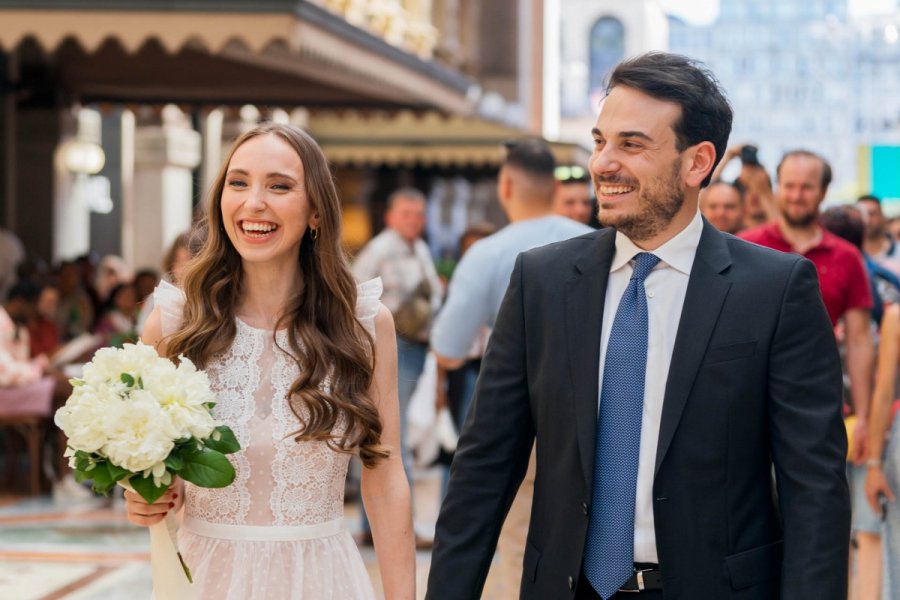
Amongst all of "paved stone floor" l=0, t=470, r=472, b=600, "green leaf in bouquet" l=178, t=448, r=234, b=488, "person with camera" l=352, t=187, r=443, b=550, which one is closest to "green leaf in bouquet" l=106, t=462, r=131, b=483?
"green leaf in bouquet" l=178, t=448, r=234, b=488

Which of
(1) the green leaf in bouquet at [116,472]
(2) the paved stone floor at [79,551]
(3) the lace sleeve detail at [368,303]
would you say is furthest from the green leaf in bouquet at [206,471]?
(2) the paved stone floor at [79,551]

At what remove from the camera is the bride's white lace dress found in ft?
13.4

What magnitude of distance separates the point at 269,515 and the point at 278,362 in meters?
0.41

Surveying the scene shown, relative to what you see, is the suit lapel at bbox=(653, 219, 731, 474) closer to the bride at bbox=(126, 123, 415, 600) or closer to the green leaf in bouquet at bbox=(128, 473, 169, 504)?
the bride at bbox=(126, 123, 415, 600)

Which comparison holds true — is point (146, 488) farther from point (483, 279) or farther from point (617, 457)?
point (483, 279)

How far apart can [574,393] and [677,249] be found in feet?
1.41

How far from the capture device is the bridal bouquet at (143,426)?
3592 mm

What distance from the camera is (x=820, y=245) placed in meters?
7.39

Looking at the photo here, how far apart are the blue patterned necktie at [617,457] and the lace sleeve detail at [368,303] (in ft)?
2.96

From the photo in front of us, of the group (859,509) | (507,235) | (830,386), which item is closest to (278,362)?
(830,386)

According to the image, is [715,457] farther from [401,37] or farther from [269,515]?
[401,37]

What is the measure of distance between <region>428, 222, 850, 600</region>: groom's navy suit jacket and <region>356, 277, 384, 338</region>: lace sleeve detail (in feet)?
1.98

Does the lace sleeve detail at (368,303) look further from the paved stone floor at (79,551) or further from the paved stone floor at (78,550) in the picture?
the paved stone floor at (78,550)

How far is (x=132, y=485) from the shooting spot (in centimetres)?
368
